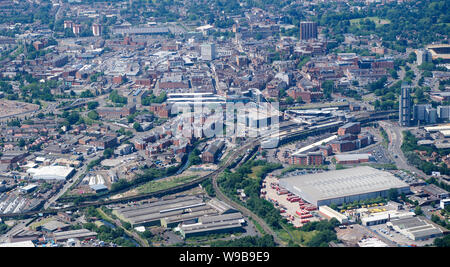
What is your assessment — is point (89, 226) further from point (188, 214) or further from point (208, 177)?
point (208, 177)

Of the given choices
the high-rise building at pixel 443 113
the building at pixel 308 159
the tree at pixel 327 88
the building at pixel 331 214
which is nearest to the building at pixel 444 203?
the building at pixel 331 214

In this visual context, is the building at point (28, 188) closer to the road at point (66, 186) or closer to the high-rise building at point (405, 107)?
the road at point (66, 186)

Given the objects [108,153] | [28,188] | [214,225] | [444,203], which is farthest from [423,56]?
[28,188]

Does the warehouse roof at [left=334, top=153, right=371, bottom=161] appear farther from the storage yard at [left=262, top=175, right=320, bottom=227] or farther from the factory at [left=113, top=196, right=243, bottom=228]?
the factory at [left=113, top=196, right=243, bottom=228]

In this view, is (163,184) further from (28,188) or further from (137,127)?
(137,127)

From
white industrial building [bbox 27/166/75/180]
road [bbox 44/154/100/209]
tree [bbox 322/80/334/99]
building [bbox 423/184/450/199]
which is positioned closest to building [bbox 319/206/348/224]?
building [bbox 423/184/450/199]
